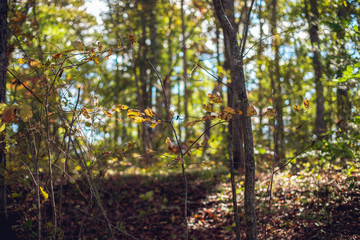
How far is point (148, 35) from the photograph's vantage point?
1057 cm

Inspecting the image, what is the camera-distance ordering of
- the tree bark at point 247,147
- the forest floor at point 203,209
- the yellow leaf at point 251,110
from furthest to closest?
the forest floor at point 203,209
the tree bark at point 247,147
the yellow leaf at point 251,110

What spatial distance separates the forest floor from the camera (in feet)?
13.3

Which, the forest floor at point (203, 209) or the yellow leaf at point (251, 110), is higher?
the yellow leaf at point (251, 110)

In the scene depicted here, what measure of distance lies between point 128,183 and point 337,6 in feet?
18.0

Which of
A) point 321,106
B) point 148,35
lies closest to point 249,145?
point 321,106

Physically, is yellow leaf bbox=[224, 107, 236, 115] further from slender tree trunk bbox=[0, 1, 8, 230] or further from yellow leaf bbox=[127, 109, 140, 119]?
slender tree trunk bbox=[0, 1, 8, 230]

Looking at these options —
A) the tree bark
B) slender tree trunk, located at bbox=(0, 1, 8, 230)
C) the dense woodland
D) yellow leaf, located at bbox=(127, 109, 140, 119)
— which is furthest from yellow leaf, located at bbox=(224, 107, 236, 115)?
slender tree trunk, located at bbox=(0, 1, 8, 230)

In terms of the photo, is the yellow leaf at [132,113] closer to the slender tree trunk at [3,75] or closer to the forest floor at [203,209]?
the forest floor at [203,209]

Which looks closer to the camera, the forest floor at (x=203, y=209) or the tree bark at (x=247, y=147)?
the tree bark at (x=247, y=147)

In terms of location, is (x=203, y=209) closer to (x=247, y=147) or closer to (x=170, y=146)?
(x=247, y=147)

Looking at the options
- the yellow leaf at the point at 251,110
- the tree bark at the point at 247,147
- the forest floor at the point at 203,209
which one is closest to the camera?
the yellow leaf at the point at 251,110

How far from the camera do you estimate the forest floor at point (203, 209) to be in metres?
4.05

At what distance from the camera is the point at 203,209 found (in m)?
5.69

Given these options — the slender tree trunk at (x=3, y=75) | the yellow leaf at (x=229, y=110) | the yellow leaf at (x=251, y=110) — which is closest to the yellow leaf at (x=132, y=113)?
the yellow leaf at (x=229, y=110)
